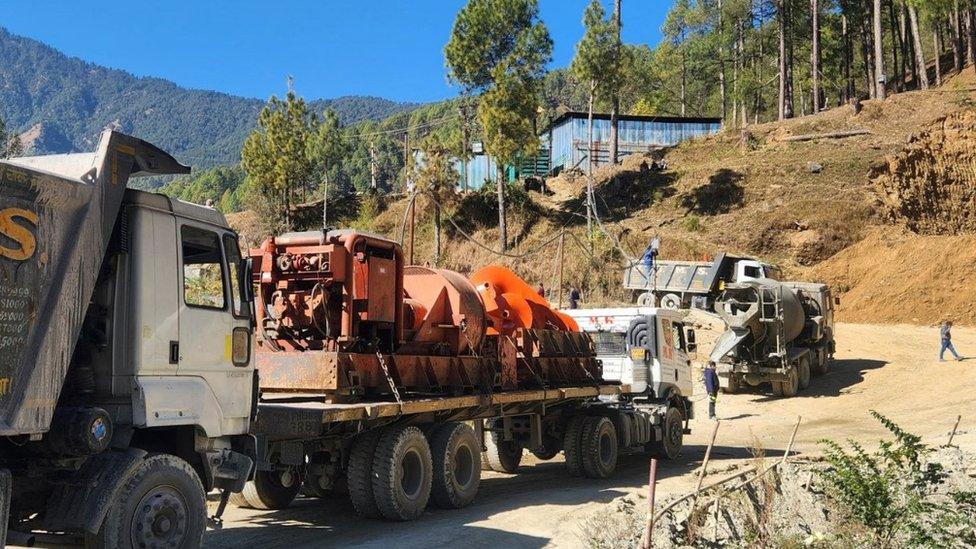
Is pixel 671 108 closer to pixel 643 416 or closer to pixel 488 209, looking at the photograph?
pixel 488 209

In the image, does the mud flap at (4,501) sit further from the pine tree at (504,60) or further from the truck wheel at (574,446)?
the pine tree at (504,60)

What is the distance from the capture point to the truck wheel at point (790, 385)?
27219 mm

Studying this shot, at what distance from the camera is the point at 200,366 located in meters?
7.72

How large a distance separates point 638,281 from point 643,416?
20.5 meters

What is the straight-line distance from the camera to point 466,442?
1175 centimetres

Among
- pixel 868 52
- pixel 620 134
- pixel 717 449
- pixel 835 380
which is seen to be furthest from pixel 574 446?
Answer: pixel 868 52

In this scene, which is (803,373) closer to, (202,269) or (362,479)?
(362,479)

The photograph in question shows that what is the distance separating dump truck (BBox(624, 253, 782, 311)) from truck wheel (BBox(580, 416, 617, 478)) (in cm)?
1951

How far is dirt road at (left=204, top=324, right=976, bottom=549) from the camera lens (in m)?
9.80

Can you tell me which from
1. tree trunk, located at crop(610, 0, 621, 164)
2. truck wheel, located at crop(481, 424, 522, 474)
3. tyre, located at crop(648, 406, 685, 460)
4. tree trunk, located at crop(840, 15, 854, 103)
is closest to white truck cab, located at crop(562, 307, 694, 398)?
tyre, located at crop(648, 406, 685, 460)

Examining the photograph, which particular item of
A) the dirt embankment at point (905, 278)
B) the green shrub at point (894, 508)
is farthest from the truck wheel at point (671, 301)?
the green shrub at point (894, 508)

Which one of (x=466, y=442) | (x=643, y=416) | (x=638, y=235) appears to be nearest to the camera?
(x=466, y=442)

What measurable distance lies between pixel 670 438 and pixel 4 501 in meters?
13.0

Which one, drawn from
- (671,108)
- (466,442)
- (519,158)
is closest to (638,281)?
(519,158)
